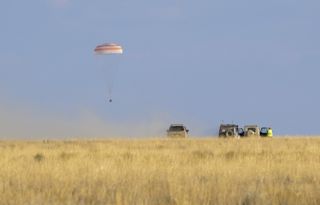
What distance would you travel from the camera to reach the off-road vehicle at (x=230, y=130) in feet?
229

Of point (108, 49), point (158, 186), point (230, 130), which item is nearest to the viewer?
point (158, 186)

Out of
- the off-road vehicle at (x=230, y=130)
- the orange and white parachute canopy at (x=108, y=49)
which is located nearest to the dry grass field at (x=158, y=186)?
the orange and white parachute canopy at (x=108, y=49)

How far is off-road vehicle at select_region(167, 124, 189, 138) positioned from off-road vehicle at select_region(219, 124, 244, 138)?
326cm

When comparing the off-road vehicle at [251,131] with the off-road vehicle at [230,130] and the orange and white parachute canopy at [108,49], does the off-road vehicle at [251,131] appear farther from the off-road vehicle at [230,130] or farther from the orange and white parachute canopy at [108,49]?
the orange and white parachute canopy at [108,49]

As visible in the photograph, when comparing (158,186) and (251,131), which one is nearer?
(158,186)

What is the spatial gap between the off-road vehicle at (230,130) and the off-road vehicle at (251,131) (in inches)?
21.5

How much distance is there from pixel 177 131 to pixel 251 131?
7.40 m

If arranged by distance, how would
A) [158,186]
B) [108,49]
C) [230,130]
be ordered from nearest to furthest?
[158,186]
[108,49]
[230,130]

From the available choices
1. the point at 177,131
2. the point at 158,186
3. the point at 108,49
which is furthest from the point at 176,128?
the point at 158,186

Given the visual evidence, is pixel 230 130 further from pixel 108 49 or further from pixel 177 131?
pixel 108 49

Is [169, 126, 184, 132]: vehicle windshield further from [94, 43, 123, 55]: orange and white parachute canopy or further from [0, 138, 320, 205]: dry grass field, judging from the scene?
[0, 138, 320, 205]: dry grass field

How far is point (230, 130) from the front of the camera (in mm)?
70562

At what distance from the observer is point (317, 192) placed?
1340 centimetres

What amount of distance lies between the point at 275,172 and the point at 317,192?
5.76 meters
